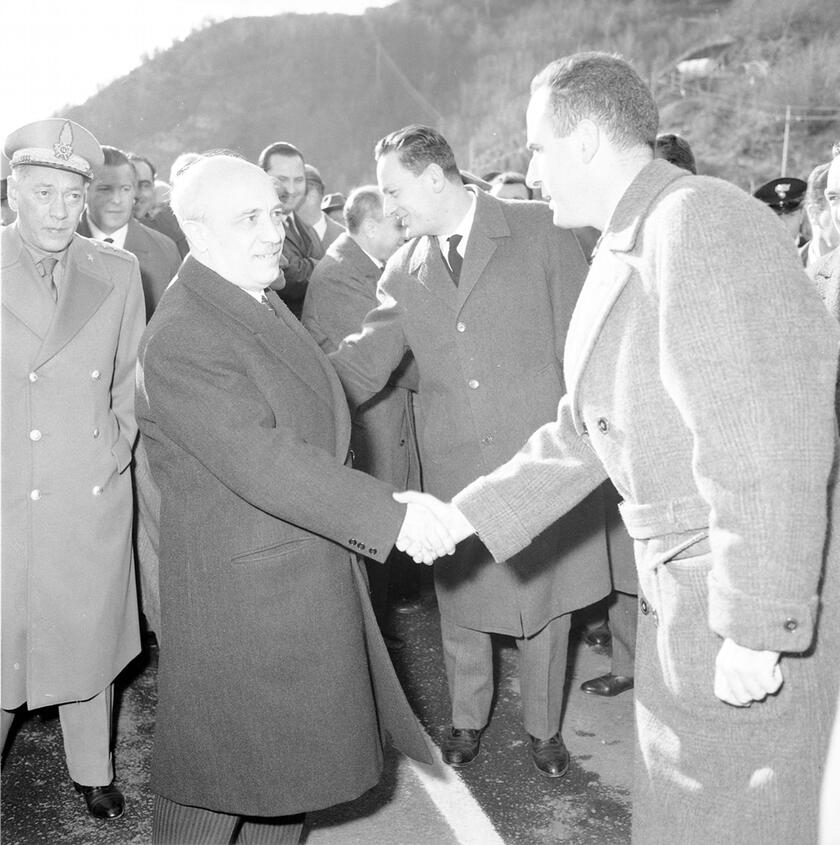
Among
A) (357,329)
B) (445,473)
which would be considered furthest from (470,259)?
(357,329)

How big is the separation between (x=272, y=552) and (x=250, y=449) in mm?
248

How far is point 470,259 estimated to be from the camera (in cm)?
317

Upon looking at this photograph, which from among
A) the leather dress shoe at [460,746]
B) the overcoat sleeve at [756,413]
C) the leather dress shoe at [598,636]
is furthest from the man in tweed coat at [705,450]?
the leather dress shoe at [598,636]

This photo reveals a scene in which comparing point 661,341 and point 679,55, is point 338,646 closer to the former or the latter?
point 661,341

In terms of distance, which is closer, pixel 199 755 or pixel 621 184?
pixel 621 184

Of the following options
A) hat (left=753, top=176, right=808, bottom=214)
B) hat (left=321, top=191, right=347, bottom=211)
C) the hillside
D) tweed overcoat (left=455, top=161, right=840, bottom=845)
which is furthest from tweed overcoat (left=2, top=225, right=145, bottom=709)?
the hillside

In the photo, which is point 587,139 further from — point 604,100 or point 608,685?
point 608,685

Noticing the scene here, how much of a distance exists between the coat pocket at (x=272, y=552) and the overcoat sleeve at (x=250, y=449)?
54 mm

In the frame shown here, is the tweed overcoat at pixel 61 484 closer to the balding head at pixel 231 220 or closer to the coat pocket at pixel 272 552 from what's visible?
the balding head at pixel 231 220

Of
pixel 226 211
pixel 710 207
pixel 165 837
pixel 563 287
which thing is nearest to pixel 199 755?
pixel 165 837

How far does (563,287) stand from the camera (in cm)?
321

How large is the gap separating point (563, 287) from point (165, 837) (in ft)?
6.54

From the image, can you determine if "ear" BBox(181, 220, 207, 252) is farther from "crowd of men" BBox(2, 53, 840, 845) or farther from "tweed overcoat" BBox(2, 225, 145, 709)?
"tweed overcoat" BBox(2, 225, 145, 709)

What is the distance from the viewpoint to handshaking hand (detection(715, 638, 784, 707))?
57.1 inches
